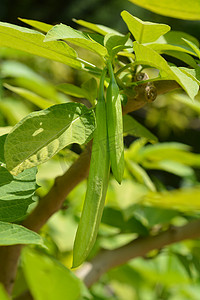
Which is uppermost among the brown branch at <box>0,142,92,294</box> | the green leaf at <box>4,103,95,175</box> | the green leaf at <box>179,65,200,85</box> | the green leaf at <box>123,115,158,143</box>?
the green leaf at <box>179,65,200,85</box>

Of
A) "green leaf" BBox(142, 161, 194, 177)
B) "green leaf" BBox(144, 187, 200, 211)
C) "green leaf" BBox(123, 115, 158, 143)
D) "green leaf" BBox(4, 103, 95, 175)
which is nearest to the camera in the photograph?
"green leaf" BBox(4, 103, 95, 175)

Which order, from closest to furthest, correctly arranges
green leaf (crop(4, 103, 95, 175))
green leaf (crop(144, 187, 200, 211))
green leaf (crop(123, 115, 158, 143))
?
green leaf (crop(4, 103, 95, 175)) → green leaf (crop(123, 115, 158, 143)) → green leaf (crop(144, 187, 200, 211))

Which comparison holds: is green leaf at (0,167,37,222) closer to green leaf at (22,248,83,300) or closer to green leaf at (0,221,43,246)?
green leaf at (0,221,43,246)

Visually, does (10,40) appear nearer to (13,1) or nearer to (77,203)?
(77,203)

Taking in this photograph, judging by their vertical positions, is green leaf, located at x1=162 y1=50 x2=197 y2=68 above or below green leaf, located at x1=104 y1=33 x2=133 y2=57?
below

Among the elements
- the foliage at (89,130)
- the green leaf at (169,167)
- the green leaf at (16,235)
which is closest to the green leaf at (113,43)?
the foliage at (89,130)

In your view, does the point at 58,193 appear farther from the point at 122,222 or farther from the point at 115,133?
the point at 122,222

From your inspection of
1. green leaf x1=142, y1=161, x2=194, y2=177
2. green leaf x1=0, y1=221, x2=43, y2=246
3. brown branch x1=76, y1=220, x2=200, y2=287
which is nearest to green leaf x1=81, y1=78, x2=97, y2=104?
green leaf x1=0, y1=221, x2=43, y2=246
